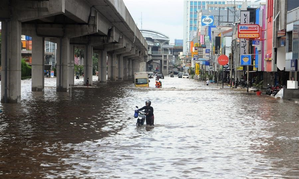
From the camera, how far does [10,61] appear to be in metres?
34.0

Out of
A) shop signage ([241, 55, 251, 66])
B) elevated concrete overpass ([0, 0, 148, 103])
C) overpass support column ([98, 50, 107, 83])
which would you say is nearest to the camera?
elevated concrete overpass ([0, 0, 148, 103])

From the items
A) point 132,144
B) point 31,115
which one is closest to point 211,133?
point 132,144

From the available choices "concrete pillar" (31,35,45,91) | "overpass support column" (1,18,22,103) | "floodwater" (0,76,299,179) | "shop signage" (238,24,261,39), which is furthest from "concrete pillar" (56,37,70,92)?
"floodwater" (0,76,299,179)

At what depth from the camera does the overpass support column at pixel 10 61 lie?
110 ft

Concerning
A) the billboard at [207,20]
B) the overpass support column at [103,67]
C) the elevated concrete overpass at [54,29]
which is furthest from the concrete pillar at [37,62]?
the billboard at [207,20]

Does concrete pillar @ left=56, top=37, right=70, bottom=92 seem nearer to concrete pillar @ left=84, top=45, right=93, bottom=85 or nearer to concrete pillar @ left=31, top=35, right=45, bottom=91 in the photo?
concrete pillar @ left=31, top=35, right=45, bottom=91

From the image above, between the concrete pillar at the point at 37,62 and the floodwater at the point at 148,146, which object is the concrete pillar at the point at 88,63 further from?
the floodwater at the point at 148,146

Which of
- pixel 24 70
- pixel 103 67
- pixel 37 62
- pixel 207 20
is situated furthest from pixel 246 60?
pixel 207 20

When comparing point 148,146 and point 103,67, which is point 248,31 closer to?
point 103,67

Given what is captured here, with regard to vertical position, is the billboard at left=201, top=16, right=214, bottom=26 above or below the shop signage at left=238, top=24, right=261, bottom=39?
above

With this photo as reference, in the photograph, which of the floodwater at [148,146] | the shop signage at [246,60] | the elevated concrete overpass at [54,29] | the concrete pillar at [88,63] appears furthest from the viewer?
the concrete pillar at [88,63]

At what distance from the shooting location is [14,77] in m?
34.1

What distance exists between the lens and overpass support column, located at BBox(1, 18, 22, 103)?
33656 mm

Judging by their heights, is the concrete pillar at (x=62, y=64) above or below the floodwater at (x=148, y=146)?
above
